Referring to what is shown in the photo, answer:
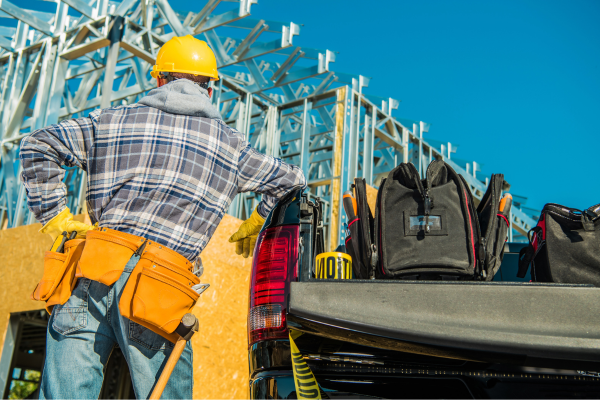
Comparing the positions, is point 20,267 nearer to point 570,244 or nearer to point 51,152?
point 51,152

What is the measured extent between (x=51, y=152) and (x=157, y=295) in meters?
0.74

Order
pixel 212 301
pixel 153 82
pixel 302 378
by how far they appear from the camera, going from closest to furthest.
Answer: pixel 302 378 → pixel 212 301 → pixel 153 82

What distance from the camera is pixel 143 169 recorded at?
2.11 metres

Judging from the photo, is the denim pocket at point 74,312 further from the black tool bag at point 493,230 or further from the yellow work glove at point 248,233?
the black tool bag at point 493,230

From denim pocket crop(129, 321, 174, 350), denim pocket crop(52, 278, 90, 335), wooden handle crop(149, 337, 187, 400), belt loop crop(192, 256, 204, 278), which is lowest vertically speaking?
wooden handle crop(149, 337, 187, 400)

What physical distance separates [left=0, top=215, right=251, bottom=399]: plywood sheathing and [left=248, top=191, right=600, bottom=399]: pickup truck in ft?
11.9

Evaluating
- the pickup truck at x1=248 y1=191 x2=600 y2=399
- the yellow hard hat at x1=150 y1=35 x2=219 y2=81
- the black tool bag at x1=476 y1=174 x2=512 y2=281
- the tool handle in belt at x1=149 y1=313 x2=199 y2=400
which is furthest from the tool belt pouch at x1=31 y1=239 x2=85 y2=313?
the black tool bag at x1=476 y1=174 x2=512 y2=281

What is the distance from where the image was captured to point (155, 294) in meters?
1.92

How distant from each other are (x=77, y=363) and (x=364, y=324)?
1.12 m

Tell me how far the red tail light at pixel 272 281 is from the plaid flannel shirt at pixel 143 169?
41cm

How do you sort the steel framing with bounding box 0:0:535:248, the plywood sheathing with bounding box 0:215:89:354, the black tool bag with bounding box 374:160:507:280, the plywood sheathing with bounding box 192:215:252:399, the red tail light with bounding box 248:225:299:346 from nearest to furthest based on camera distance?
the red tail light with bounding box 248:225:299:346, the black tool bag with bounding box 374:160:507:280, the plywood sheathing with bounding box 192:215:252:399, the plywood sheathing with bounding box 0:215:89:354, the steel framing with bounding box 0:0:535:248

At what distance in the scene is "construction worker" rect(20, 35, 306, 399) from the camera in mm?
1935

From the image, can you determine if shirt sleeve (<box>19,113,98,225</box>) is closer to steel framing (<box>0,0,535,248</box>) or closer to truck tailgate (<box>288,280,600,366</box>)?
truck tailgate (<box>288,280,600,366</box>)

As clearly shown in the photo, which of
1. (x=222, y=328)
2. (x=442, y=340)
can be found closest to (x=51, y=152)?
(x=442, y=340)
